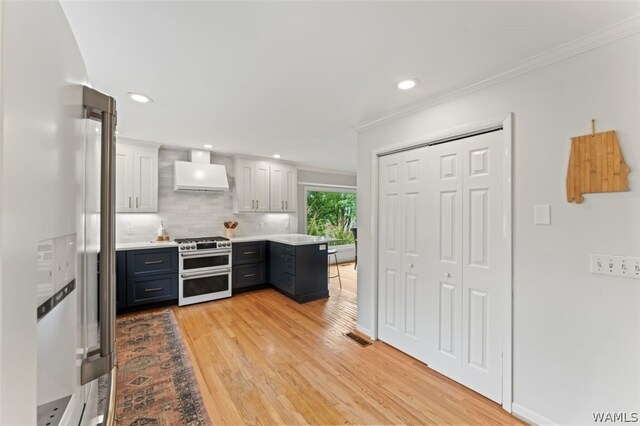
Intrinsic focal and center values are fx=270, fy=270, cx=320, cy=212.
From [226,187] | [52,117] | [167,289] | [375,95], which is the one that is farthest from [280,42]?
[167,289]

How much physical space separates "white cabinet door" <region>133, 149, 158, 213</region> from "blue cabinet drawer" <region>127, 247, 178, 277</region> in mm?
703

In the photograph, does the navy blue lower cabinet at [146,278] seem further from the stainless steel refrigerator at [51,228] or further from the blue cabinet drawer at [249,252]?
the stainless steel refrigerator at [51,228]

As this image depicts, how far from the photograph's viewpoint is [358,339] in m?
2.97

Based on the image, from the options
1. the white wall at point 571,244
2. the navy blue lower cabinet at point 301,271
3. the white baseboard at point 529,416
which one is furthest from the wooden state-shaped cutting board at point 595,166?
the navy blue lower cabinet at point 301,271

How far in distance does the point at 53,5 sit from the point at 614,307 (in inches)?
102

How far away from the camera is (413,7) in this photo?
138 centimetres

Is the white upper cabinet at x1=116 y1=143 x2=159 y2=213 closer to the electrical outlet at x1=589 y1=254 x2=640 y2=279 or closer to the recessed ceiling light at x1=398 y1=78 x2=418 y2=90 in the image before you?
the recessed ceiling light at x1=398 y1=78 x2=418 y2=90

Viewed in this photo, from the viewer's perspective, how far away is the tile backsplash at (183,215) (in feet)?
13.8

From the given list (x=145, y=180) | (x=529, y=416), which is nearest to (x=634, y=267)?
(x=529, y=416)

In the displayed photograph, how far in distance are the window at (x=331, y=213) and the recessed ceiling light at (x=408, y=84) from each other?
4354mm

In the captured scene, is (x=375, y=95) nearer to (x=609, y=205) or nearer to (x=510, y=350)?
(x=609, y=205)

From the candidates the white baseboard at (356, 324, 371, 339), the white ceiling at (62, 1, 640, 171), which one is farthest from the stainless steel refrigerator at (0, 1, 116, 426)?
the white baseboard at (356, 324, 371, 339)

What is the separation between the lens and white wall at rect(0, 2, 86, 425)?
13.4 inches

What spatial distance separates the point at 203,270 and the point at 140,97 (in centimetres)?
253
